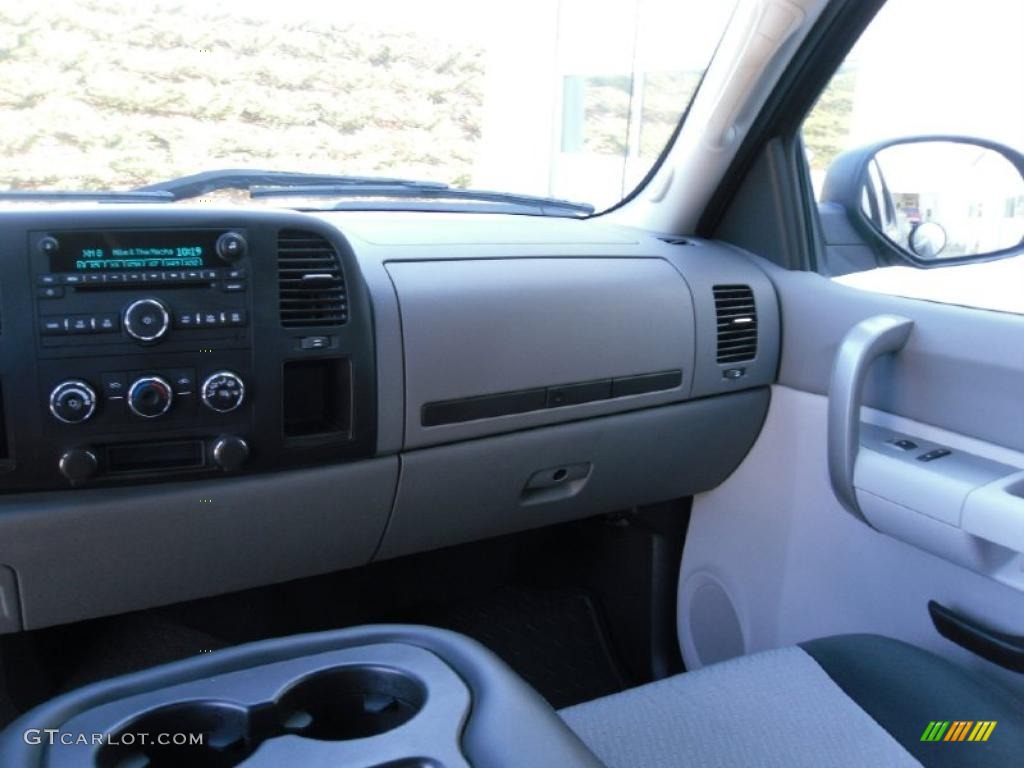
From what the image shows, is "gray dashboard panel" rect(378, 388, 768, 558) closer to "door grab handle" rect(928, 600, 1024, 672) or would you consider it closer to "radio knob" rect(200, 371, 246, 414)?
"radio knob" rect(200, 371, 246, 414)

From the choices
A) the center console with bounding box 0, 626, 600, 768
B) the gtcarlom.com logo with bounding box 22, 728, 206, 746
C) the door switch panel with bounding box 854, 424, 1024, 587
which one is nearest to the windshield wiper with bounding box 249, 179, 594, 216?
the door switch panel with bounding box 854, 424, 1024, 587

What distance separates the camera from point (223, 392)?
1695mm

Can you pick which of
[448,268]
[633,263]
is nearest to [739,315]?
[633,263]

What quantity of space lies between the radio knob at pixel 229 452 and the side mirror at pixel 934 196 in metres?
1.72

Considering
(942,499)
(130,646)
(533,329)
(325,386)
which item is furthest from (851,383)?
(130,646)

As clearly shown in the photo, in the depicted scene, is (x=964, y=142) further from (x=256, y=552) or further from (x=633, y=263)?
(x=256, y=552)

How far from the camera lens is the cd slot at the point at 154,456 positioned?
1656 millimetres

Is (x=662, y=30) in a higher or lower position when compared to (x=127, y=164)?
higher

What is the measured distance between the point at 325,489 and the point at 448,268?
53cm

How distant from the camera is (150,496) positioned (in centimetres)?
171

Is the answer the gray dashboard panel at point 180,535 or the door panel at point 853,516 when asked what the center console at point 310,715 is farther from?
the door panel at point 853,516

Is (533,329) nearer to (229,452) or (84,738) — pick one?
(229,452)

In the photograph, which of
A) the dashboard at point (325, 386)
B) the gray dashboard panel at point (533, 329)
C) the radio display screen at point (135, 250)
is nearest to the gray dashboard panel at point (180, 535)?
the dashboard at point (325, 386)

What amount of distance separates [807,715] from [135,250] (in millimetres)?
1365
